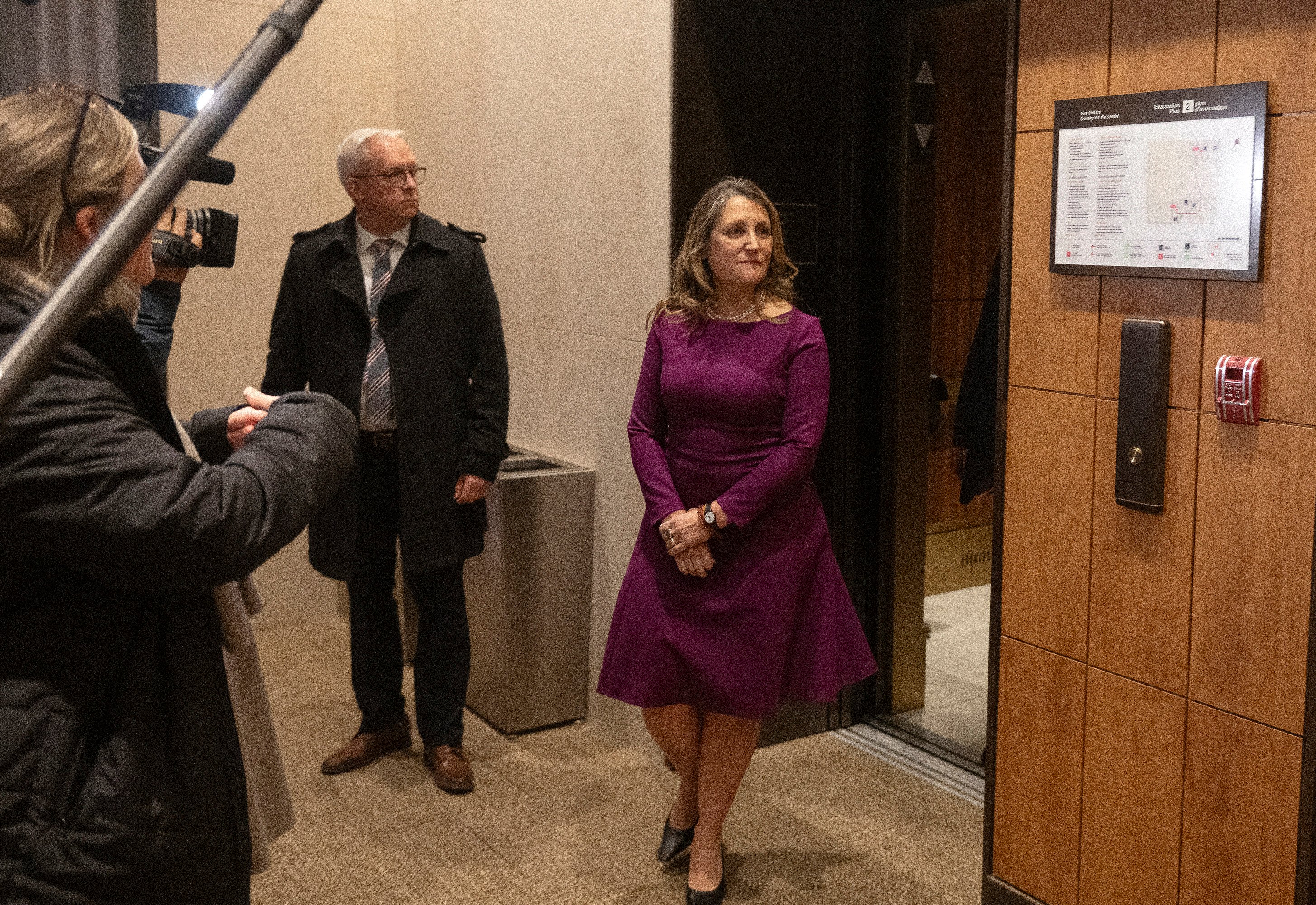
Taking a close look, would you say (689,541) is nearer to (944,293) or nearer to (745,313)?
(745,313)

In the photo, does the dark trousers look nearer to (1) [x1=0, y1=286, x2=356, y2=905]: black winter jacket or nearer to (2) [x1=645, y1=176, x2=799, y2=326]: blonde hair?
(2) [x1=645, y1=176, x2=799, y2=326]: blonde hair

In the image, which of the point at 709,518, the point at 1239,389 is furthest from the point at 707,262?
the point at 1239,389

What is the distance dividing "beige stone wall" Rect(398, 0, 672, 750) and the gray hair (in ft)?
2.06

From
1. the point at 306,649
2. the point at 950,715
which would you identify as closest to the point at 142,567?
the point at 950,715

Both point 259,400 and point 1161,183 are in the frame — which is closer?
point 259,400

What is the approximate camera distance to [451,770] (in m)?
3.39

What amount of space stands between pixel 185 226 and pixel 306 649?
2656 millimetres

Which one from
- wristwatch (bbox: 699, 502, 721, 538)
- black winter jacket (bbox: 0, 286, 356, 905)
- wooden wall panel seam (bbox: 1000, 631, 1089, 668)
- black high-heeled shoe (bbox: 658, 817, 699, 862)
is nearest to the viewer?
black winter jacket (bbox: 0, 286, 356, 905)

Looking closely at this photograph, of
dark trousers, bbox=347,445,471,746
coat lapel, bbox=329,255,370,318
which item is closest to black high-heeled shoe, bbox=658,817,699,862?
dark trousers, bbox=347,445,471,746

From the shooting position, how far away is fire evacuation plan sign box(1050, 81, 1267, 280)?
2.07 metres

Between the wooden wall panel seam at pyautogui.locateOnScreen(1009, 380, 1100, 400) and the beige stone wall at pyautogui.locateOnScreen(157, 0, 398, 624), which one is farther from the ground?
the beige stone wall at pyautogui.locateOnScreen(157, 0, 398, 624)

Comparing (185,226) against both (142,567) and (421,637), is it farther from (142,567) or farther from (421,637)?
(421,637)

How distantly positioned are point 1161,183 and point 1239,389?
0.37 m

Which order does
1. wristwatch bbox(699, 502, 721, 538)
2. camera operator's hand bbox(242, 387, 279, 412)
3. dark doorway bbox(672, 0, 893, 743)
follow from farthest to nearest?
dark doorway bbox(672, 0, 893, 743), wristwatch bbox(699, 502, 721, 538), camera operator's hand bbox(242, 387, 279, 412)
